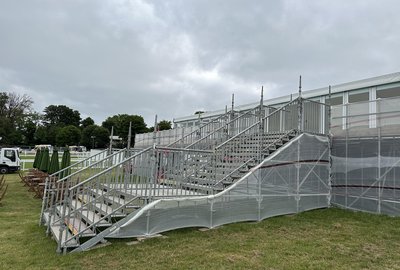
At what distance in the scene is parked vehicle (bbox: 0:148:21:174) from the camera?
2084 cm

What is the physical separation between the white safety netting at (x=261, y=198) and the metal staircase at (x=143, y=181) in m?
0.17

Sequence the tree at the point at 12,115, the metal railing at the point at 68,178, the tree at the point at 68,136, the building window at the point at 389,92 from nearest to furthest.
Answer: the metal railing at the point at 68,178, the building window at the point at 389,92, the tree at the point at 12,115, the tree at the point at 68,136

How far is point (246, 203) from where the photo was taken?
701cm

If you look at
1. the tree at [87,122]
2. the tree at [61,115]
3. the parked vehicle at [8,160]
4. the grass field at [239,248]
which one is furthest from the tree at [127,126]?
the grass field at [239,248]

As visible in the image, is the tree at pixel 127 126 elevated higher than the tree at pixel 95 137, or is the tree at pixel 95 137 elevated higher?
the tree at pixel 127 126

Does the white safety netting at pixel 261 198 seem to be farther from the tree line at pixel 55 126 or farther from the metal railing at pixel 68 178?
the tree line at pixel 55 126

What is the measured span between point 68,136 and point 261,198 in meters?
70.8

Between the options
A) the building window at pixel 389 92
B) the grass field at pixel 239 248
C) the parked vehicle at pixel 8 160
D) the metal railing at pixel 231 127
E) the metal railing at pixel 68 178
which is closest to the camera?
the grass field at pixel 239 248

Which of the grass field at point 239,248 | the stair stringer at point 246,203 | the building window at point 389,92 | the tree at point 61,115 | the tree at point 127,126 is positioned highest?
the tree at point 61,115

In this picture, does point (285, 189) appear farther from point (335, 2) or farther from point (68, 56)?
point (68, 56)

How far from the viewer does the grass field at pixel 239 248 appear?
4426mm

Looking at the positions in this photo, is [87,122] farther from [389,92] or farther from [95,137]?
[389,92]

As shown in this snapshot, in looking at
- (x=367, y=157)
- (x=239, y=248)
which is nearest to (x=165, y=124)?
(x=367, y=157)

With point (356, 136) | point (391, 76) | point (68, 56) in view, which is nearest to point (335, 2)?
point (356, 136)
